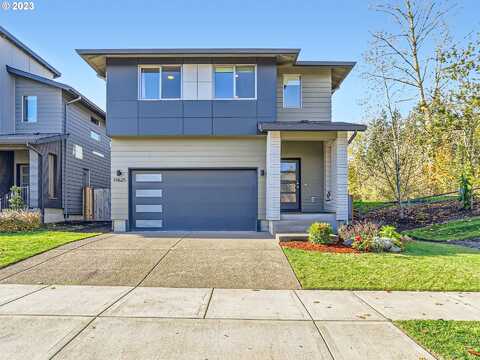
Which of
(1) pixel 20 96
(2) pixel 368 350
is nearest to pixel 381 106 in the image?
(2) pixel 368 350

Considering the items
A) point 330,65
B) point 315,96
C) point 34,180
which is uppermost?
point 330,65

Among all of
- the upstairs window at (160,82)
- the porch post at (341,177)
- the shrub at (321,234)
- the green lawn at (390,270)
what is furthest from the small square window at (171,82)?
the green lawn at (390,270)

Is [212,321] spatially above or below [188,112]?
below

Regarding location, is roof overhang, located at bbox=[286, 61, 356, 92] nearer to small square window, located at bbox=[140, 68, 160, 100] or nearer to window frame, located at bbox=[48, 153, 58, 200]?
small square window, located at bbox=[140, 68, 160, 100]

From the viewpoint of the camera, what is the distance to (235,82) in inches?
458

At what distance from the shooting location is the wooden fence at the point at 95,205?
1705 cm

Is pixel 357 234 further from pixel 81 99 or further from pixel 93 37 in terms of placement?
pixel 81 99

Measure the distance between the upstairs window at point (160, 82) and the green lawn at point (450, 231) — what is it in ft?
30.0

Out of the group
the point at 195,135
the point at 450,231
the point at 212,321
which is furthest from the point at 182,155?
the point at 450,231

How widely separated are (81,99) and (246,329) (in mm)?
15460

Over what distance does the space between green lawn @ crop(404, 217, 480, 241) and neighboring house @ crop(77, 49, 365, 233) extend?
2.97 meters

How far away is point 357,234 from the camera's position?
8594 millimetres

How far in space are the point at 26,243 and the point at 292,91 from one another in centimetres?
974

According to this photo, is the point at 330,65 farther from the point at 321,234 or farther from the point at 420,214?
the point at 420,214
